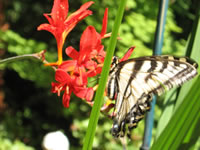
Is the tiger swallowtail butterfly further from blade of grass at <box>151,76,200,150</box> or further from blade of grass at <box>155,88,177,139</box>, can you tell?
blade of grass at <box>151,76,200,150</box>

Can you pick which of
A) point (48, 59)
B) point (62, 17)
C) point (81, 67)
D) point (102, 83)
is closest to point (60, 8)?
point (62, 17)

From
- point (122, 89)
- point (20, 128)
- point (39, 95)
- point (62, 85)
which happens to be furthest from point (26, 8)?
point (62, 85)

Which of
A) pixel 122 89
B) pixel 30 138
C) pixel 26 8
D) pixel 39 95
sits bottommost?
pixel 30 138

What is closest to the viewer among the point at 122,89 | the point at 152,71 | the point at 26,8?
the point at 152,71

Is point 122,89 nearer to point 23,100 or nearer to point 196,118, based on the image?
point 196,118

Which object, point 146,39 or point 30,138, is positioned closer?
point 146,39

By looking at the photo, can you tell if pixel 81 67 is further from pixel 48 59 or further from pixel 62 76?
pixel 48 59

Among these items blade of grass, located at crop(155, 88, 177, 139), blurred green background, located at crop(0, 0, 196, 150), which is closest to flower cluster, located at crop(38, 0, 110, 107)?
blade of grass, located at crop(155, 88, 177, 139)
